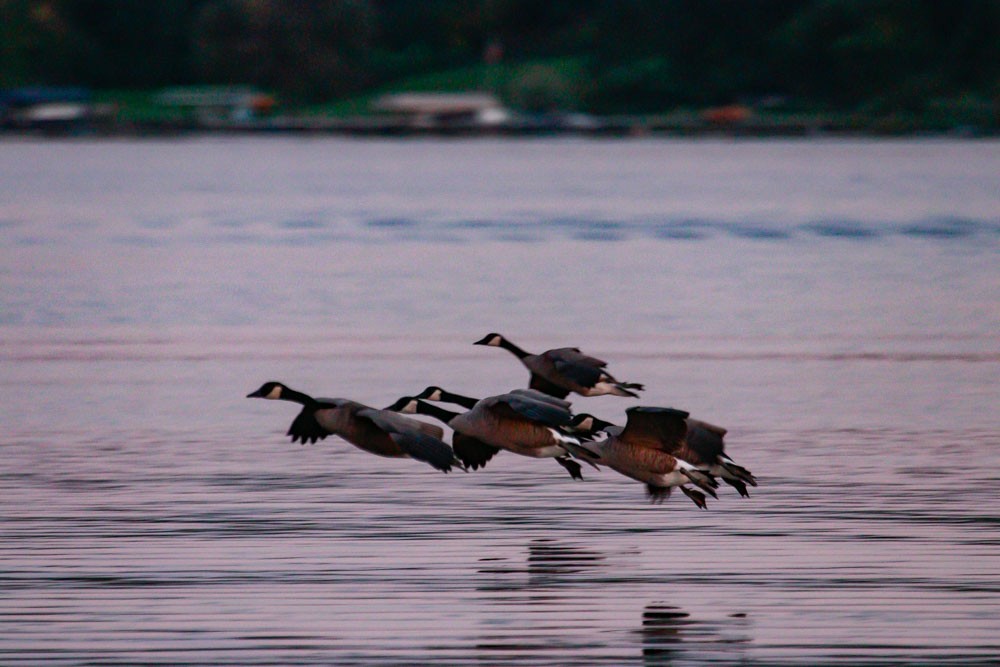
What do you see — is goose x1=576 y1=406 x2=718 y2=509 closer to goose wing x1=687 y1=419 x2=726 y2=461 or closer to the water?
goose wing x1=687 y1=419 x2=726 y2=461

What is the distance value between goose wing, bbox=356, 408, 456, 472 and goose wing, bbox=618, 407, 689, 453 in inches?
49.4

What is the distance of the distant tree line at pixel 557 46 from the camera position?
137m

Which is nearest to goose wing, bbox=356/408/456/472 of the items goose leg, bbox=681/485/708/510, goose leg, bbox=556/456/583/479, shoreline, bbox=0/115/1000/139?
goose leg, bbox=556/456/583/479

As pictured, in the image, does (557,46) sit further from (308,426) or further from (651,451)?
(651,451)

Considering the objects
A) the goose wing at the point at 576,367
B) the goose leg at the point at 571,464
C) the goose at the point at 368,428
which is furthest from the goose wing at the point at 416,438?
the goose leg at the point at 571,464

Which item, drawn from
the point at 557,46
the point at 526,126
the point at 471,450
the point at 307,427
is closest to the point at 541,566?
the point at 471,450

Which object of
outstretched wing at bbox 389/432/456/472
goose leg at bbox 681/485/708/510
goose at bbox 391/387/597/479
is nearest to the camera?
outstretched wing at bbox 389/432/456/472

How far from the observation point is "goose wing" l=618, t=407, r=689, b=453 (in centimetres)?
1348

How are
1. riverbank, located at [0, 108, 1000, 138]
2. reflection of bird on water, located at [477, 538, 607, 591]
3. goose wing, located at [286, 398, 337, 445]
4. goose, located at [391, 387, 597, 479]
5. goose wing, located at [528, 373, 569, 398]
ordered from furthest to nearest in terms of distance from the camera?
riverbank, located at [0, 108, 1000, 138], goose wing, located at [528, 373, 569, 398], goose wing, located at [286, 398, 337, 445], goose, located at [391, 387, 597, 479], reflection of bird on water, located at [477, 538, 607, 591]

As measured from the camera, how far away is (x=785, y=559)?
14.0m

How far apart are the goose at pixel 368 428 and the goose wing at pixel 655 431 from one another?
47.3 inches

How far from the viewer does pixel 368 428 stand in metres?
14.2

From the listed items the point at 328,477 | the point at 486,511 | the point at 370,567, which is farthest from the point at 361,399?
the point at 370,567

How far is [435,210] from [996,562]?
57.7 m
